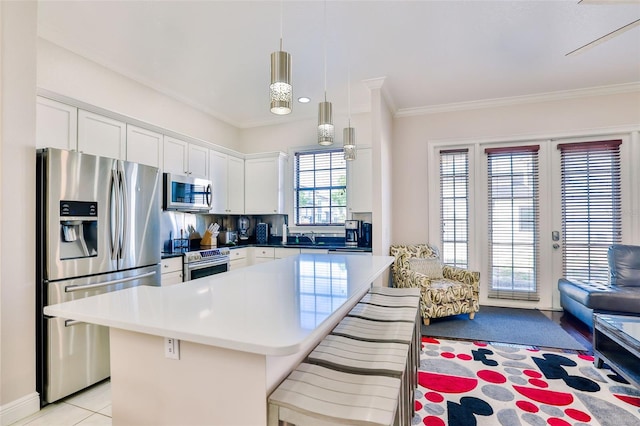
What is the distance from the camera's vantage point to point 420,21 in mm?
2660

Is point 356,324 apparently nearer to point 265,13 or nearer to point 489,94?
point 265,13

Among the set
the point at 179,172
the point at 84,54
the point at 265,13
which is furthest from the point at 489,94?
the point at 84,54

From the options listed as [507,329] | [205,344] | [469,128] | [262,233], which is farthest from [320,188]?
[205,344]

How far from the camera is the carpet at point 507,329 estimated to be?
3189mm

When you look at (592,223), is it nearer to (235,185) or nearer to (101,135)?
(235,185)

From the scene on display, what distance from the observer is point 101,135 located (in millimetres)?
3000

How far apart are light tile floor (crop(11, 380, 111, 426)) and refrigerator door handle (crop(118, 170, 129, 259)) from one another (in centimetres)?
101

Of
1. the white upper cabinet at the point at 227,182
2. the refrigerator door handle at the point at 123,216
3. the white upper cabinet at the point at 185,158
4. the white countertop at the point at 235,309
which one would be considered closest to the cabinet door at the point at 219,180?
the white upper cabinet at the point at 227,182

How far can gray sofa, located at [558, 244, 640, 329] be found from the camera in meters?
3.18

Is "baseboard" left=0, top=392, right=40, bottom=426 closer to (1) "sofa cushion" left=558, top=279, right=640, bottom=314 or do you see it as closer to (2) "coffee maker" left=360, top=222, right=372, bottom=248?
(2) "coffee maker" left=360, top=222, right=372, bottom=248

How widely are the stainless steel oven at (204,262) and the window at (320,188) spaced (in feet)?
4.58

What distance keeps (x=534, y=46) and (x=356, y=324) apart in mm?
3108

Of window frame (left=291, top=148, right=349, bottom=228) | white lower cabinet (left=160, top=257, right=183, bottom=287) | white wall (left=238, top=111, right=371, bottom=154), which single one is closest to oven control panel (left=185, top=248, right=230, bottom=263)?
white lower cabinet (left=160, top=257, right=183, bottom=287)

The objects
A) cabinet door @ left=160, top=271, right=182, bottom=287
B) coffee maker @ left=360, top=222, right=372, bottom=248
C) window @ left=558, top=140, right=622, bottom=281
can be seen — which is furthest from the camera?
coffee maker @ left=360, top=222, right=372, bottom=248
